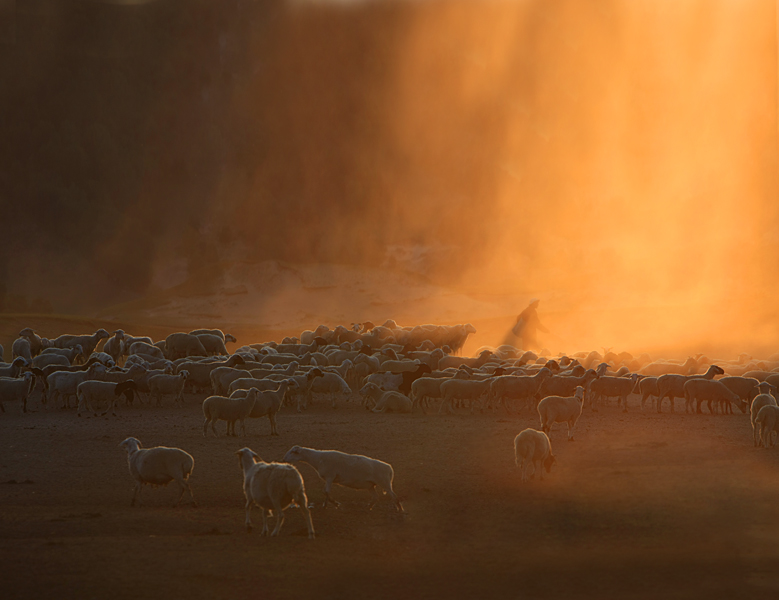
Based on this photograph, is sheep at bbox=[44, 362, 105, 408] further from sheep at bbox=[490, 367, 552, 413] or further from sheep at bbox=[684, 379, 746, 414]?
sheep at bbox=[684, 379, 746, 414]

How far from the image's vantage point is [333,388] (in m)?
21.7

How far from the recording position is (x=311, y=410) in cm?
2130

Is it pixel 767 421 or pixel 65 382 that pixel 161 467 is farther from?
pixel 767 421

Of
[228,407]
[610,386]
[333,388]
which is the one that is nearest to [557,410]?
[610,386]

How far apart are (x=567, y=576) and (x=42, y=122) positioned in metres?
102

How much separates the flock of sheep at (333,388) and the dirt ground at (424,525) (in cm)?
55

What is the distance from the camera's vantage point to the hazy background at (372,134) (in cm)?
8662

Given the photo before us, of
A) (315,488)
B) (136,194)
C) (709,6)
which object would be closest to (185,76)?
(136,194)

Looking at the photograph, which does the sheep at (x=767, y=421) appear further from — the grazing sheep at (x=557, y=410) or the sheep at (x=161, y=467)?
the sheep at (x=161, y=467)

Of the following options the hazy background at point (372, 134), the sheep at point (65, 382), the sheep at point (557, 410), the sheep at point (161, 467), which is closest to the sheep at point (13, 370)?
the sheep at point (65, 382)

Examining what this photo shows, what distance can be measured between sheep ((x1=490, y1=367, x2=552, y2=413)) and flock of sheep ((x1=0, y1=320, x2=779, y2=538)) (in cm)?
3

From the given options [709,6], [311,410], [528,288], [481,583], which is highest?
[709,6]

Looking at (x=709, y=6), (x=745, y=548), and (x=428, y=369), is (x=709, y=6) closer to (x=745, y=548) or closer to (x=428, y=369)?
(x=428, y=369)

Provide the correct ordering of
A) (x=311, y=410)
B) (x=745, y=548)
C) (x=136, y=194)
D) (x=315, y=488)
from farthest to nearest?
1. (x=136, y=194)
2. (x=311, y=410)
3. (x=315, y=488)
4. (x=745, y=548)
